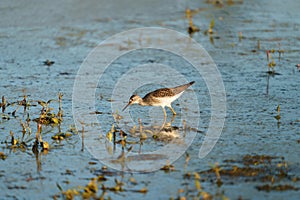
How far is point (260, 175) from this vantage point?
226 inches

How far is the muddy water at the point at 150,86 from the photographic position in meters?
5.71

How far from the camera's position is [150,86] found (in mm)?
9031

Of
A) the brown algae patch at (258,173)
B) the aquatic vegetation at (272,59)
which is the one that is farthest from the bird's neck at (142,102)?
the aquatic vegetation at (272,59)

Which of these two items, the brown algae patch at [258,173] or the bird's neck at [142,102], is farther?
the bird's neck at [142,102]

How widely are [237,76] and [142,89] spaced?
1418 mm

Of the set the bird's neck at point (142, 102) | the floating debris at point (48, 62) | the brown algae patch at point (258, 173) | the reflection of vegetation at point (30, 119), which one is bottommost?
the brown algae patch at point (258, 173)

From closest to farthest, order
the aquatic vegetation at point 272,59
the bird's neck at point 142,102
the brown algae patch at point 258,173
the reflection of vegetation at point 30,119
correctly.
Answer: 1. the brown algae patch at point 258,173
2. the reflection of vegetation at point 30,119
3. the bird's neck at point 142,102
4. the aquatic vegetation at point 272,59

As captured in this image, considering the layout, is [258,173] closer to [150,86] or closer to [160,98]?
[160,98]

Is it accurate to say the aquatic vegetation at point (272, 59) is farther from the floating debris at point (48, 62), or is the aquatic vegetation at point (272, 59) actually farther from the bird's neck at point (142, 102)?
the floating debris at point (48, 62)

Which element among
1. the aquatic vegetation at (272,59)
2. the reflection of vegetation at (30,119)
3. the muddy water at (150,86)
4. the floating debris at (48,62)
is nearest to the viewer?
the muddy water at (150,86)

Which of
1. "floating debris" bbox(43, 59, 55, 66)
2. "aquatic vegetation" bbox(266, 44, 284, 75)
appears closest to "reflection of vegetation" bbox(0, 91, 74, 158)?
"floating debris" bbox(43, 59, 55, 66)

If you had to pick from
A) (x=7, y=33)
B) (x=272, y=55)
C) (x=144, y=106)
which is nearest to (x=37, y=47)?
(x=7, y=33)

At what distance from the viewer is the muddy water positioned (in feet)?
18.7

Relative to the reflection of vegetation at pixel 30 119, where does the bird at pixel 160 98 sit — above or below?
above
